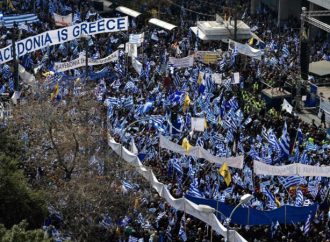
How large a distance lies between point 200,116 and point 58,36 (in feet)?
36.1

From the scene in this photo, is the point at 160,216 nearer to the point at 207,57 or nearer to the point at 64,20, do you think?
the point at 207,57

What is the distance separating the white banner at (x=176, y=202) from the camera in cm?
2194

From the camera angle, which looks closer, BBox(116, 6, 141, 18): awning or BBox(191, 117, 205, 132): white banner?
BBox(191, 117, 205, 132): white banner

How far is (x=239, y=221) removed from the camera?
946 inches

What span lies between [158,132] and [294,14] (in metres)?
28.2

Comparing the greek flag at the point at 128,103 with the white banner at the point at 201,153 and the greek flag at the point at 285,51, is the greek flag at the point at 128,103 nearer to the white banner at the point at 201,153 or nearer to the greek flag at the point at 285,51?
the white banner at the point at 201,153

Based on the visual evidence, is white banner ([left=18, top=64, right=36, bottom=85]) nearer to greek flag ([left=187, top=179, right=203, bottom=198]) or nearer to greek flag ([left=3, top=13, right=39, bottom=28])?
greek flag ([left=3, top=13, right=39, bottom=28])

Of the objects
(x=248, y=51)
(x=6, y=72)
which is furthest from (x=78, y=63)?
(x=248, y=51)

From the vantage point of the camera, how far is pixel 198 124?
2961 cm

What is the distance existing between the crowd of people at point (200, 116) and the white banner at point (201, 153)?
1.43ft

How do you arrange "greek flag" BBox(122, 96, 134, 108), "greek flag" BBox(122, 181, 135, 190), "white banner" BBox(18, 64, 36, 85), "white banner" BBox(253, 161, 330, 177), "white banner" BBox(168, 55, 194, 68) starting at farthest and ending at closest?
"white banner" BBox(168, 55, 194, 68)
"white banner" BBox(18, 64, 36, 85)
"greek flag" BBox(122, 96, 134, 108)
"greek flag" BBox(122, 181, 135, 190)
"white banner" BBox(253, 161, 330, 177)

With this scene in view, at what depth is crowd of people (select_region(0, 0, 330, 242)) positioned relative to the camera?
24797 mm

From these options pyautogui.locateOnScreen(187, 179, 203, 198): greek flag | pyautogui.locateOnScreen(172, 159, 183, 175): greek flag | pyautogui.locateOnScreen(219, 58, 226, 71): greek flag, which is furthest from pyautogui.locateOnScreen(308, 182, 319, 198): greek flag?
pyautogui.locateOnScreen(219, 58, 226, 71): greek flag

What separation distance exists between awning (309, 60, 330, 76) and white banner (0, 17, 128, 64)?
11379 millimetres
